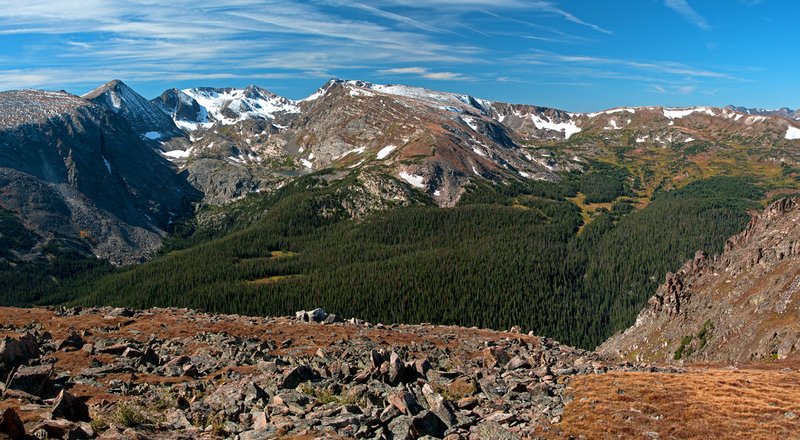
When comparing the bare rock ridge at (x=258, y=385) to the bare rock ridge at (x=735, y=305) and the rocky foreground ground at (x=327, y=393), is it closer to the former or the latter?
the rocky foreground ground at (x=327, y=393)

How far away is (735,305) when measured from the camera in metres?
82.1

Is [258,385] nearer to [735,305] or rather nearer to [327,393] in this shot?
[327,393]

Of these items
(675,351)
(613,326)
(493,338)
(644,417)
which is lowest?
(613,326)

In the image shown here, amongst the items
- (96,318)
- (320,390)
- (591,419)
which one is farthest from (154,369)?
(591,419)

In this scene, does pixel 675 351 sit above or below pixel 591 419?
below

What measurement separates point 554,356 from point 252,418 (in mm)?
34796

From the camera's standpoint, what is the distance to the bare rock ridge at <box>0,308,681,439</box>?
24.0 m

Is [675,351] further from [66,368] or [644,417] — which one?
[66,368]

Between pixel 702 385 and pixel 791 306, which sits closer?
pixel 702 385

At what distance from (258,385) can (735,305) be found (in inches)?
3339

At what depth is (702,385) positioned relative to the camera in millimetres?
36781

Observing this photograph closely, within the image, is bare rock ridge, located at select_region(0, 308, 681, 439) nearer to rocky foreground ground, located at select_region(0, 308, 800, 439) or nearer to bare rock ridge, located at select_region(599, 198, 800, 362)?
rocky foreground ground, located at select_region(0, 308, 800, 439)

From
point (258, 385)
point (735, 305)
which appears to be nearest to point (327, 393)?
point (258, 385)

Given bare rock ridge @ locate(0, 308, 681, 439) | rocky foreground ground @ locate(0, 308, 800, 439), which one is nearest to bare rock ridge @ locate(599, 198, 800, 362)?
rocky foreground ground @ locate(0, 308, 800, 439)
